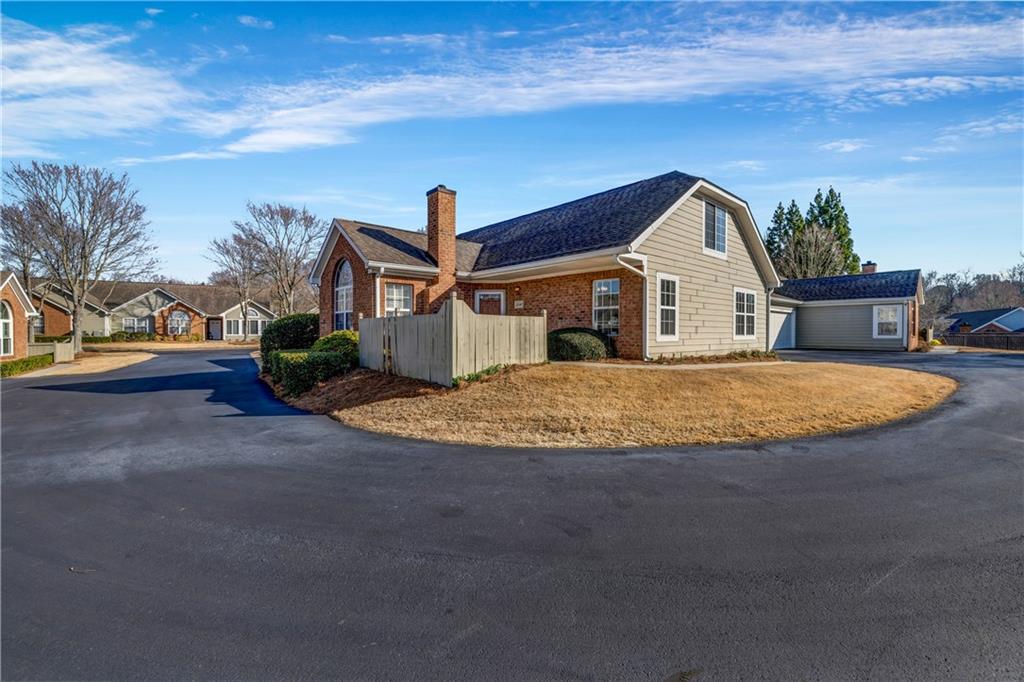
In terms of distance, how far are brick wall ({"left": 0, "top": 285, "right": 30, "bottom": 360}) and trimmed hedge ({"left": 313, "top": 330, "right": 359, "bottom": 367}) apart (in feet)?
74.7

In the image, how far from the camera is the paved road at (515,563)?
269 centimetres

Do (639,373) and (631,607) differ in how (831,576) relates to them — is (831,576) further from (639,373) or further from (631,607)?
(639,373)

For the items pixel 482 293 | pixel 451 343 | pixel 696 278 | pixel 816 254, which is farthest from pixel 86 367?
pixel 816 254

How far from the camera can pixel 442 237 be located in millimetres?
17438

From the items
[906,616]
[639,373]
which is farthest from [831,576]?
[639,373]

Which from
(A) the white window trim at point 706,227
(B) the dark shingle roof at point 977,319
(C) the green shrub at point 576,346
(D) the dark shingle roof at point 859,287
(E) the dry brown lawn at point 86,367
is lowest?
(E) the dry brown lawn at point 86,367

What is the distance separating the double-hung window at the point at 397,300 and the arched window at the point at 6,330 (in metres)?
23.9

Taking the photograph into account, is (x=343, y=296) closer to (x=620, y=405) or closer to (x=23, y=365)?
(x=620, y=405)

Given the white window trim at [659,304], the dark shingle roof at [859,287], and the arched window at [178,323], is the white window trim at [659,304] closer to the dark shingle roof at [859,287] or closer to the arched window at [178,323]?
the dark shingle roof at [859,287]

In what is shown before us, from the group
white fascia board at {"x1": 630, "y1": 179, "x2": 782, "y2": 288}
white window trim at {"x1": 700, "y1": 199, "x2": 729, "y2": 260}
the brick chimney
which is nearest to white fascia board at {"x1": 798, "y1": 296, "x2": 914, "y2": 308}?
white fascia board at {"x1": 630, "y1": 179, "x2": 782, "y2": 288}

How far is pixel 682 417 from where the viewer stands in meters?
8.45

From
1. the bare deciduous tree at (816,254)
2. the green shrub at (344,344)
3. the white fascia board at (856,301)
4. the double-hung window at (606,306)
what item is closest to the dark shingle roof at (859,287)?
the white fascia board at (856,301)

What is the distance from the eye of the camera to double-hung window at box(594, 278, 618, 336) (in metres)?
14.6

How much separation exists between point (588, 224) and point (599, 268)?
1993 millimetres
